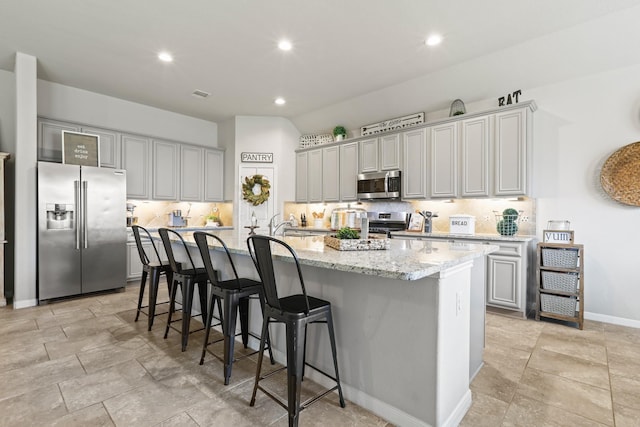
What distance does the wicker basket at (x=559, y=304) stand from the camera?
3.33m

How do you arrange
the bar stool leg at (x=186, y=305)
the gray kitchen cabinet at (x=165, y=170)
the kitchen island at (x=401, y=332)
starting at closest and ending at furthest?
the kitchen island at (x=401, y=332)
the bar stool leg at (x=186, y=305)
the gray kitchen cabinet at (x=165, y=170)

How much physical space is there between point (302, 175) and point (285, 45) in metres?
2.97

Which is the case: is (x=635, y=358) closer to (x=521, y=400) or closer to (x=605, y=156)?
(x=521, y=400)

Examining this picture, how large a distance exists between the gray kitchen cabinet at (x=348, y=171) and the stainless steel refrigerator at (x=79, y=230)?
337 centimetres

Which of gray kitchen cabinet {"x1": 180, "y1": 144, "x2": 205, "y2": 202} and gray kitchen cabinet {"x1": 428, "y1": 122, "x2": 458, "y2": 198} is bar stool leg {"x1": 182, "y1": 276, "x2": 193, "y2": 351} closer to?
gray kitchen cabinet {"x1": 428, "y1": 122, "x2": 458, "y2": 198}

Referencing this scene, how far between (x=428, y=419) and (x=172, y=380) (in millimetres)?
1651

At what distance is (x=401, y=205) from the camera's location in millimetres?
5242

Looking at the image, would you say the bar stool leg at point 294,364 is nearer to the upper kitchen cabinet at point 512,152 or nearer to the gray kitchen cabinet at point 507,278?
the gray kitchen cabinet at point 507,278

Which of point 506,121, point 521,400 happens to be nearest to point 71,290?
point 521,400

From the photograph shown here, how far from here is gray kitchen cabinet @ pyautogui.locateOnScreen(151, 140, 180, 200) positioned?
560 cm

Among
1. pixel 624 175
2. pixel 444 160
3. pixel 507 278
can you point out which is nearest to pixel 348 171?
pixel 444 160

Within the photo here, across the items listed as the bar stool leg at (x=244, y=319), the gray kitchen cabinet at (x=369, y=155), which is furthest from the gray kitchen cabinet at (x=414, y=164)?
the bar stool leg at (x=244, y=319)

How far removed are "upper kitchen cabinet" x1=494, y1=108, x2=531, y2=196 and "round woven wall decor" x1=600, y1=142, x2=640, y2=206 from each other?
747 millimetres

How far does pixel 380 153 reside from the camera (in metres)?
5.13
